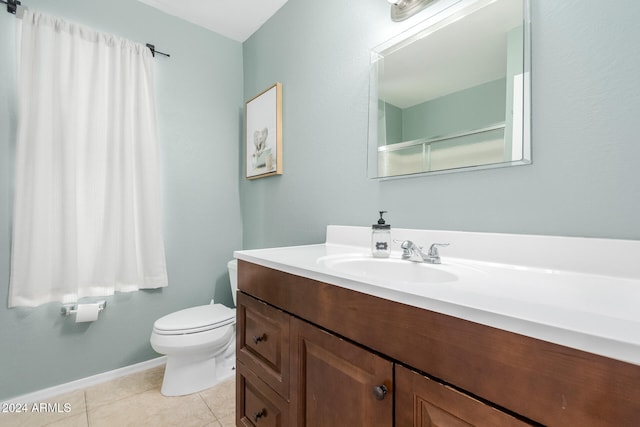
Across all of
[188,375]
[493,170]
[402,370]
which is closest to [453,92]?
[493,170]

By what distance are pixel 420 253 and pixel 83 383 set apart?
2.07 m

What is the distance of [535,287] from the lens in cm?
62

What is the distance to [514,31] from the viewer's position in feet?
2.95

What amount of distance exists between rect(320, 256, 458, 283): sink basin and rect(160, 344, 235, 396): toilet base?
117 centimetres

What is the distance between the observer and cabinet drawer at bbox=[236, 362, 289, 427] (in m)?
0.93

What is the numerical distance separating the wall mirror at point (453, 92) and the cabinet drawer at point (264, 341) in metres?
0.75

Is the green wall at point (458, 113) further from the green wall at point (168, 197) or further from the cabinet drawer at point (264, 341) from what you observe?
the green wall at point (168, 197)

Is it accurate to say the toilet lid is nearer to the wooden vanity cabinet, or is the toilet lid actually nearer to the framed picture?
the wooden vanity cabinet

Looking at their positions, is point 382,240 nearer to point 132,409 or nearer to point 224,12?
point 132,409

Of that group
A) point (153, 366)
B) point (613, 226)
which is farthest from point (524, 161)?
point (153, 366)

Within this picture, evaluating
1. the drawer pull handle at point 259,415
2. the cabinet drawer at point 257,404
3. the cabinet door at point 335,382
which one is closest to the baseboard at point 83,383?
the cabinet drawer at point 257,404

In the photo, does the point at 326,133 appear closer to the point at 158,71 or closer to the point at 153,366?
the point at 158,71

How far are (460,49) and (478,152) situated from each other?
0.39 m

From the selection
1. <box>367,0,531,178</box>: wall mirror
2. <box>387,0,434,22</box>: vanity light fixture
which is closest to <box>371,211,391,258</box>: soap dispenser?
<box>367,0,531,178</box>: wall mirror
